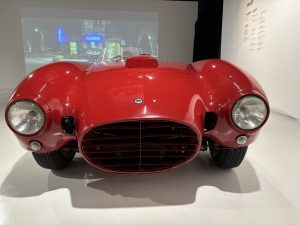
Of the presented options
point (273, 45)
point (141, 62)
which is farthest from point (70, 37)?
point (141, 62)

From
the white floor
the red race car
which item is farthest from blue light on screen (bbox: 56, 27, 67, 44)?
the red race car

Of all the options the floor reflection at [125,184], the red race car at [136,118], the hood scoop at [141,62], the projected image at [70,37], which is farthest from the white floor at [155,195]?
the projected image at [70,37]

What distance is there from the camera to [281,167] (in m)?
1.71

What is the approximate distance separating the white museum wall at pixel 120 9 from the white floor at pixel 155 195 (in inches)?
201

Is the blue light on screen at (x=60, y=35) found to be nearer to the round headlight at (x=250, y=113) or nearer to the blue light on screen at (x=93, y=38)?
the blue light on screen at (x=93, y=38)

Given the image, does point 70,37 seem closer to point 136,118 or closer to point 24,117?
point 24,117

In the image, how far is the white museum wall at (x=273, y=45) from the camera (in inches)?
129

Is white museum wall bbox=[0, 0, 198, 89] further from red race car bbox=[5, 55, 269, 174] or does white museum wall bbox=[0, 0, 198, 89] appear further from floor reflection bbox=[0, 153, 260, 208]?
red race car bbox=[5, 55, 269, 174]

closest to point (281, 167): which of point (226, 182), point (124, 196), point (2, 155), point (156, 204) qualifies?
point (226, 182)

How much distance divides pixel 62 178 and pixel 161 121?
73cm

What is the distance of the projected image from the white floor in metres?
4.78

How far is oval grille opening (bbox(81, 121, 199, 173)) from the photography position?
3.96 ft

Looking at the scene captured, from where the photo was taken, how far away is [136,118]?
1.14 metres

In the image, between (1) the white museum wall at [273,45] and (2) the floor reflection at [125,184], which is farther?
(1) the white museum wall at [273,45]
